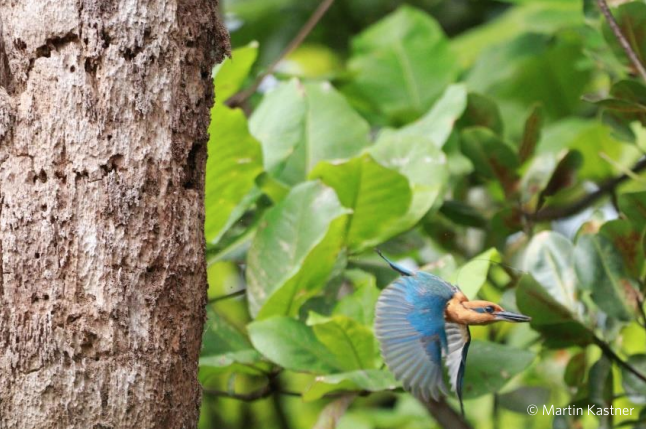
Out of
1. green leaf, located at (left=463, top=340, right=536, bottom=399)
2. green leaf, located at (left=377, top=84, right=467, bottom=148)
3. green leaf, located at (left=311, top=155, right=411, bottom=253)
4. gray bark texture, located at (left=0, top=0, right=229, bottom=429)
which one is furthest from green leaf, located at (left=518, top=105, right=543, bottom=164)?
gray bark texture, located at (left=0, top=0, right=229, bottom=429)

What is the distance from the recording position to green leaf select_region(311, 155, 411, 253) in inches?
50.4

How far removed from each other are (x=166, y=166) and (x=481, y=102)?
937 mm

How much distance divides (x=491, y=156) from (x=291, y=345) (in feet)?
2.02

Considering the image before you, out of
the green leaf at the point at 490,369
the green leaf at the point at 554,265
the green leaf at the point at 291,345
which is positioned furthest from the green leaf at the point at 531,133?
the green leaf at the point at 291,345

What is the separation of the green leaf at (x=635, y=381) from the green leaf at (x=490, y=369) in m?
0.20

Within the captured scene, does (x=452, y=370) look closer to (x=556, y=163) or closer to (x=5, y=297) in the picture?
(x=5, y=297)

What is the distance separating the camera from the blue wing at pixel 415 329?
95 cm

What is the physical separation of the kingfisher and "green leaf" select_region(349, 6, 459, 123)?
1.03 metres

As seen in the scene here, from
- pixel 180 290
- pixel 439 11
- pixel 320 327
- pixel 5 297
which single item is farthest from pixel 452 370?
pixel 439 11

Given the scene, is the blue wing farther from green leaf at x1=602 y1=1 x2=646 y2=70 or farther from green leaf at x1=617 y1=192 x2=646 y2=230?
green leaf at x1=602 y1=1 x2=646 y2=70

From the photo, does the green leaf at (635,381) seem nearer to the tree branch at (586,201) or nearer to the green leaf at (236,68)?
the tree branch at (586,201)

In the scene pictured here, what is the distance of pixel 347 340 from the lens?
1.17 metres

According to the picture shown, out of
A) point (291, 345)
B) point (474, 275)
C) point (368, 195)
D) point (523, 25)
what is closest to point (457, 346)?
point (474, 275)

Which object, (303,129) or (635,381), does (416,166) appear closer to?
(303,129)
